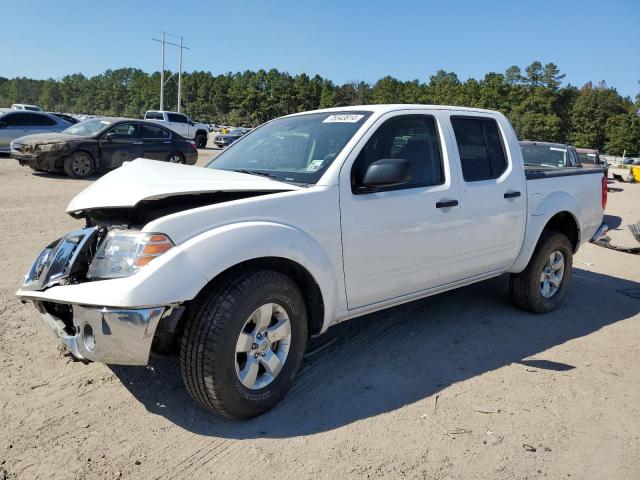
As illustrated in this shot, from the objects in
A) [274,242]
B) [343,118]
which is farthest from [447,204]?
[274,242]

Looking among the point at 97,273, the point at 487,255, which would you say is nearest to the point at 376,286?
the point at 487,255

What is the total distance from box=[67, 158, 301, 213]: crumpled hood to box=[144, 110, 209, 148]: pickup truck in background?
2553 cm

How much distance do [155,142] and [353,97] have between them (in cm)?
8536

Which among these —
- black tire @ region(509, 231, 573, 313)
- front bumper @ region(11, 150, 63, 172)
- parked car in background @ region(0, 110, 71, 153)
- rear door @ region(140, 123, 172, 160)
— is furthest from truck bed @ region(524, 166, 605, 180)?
parked car in background @ region(0, 110, 71, 153)

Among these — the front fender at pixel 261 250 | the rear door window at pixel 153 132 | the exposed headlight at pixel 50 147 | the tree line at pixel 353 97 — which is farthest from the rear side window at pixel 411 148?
the tree line at pixel 353 97

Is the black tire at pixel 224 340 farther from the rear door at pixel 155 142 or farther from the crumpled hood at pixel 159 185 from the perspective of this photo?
the rear door at pixel 155 142

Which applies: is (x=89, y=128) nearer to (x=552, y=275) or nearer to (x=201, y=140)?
(x=552, y=275)

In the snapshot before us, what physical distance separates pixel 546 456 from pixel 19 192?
1044 cm

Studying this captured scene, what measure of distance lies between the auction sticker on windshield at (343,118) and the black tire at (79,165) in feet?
35.2

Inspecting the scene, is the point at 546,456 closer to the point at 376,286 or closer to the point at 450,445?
the point at 450,445

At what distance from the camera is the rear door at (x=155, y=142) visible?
564 inches

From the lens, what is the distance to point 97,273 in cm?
272

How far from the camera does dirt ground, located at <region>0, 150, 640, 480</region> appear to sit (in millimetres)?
2693

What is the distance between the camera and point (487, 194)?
14.2 feet
